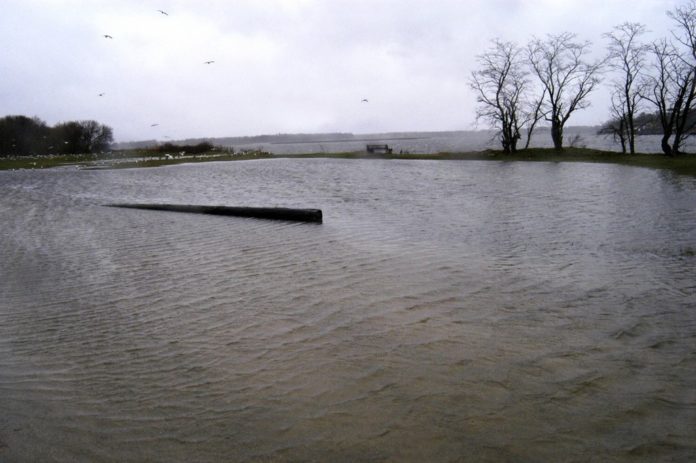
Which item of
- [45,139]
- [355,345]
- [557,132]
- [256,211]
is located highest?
[45,139]

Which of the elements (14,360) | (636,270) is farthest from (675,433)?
(14,360)

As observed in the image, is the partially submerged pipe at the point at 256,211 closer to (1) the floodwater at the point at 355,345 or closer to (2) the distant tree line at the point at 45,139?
(1) the floodwater at the point at 355,345

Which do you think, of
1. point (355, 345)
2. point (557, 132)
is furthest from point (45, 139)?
point (355, 345)

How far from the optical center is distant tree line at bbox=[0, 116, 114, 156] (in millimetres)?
82500

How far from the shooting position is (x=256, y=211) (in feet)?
41.2

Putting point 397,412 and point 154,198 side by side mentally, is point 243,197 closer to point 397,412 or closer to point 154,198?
point 154,198

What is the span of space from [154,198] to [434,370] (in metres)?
16.4

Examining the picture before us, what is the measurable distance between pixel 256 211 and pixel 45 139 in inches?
3626

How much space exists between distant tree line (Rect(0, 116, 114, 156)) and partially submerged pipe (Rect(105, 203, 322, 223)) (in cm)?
8258

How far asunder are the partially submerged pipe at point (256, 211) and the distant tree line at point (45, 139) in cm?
8258

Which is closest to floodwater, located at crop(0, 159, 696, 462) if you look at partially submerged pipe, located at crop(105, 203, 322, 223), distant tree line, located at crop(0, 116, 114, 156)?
partially submerged pipe, located at crop(105, 203, 322, 223)

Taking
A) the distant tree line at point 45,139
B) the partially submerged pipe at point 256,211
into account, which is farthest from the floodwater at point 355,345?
the distant tree line at point 45,139

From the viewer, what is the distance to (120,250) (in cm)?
909

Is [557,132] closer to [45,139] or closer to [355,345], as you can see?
[355,345]
